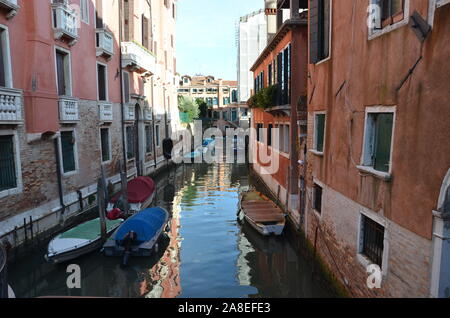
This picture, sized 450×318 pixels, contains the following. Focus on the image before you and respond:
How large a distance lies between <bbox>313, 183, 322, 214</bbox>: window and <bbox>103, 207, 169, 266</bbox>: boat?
14.5 ft

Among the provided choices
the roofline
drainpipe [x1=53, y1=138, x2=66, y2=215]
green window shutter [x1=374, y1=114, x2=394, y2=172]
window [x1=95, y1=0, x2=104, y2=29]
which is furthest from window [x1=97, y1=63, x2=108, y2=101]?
green window shutter [x1=374, y1=114, x2=394, y2=172]

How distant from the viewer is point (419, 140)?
162 inches

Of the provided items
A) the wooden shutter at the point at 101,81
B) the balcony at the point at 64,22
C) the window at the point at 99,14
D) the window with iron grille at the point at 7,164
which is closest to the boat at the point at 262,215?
the window with iron grille at the point at 7,164

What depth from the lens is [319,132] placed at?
840 centimetres

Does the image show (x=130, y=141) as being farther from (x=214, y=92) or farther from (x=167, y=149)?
(x=214, y=92)

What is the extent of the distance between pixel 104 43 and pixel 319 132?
986 centimetres

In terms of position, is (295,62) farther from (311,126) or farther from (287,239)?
(287,239)

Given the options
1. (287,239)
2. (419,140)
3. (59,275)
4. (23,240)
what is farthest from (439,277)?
(23,240)

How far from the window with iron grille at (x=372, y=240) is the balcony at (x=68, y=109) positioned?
9.29 meters

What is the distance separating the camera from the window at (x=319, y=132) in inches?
322

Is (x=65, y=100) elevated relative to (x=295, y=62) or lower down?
lower down

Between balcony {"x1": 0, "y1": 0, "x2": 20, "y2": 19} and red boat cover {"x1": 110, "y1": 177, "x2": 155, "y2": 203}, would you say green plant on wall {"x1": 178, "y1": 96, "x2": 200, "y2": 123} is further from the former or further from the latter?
balcony {"x1": 0, "y1": 0, "x2": 20, "y2": 19}
